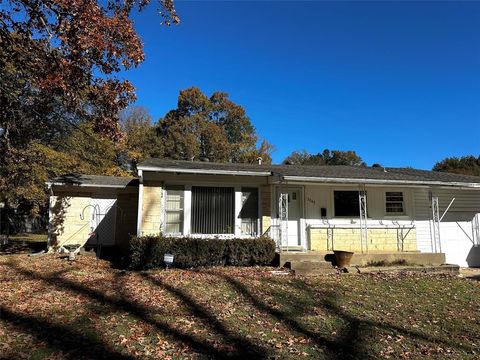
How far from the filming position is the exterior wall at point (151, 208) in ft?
40.7

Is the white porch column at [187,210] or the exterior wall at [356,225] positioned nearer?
the white porch column at [187,210]

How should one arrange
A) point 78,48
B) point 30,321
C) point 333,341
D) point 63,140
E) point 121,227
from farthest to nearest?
point 63,140 → point 121,227 → point 78,48 → point 30,321 → point 333,341

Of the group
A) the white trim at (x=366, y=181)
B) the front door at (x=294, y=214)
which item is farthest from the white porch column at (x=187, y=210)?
the front door at (x=294, y=214)

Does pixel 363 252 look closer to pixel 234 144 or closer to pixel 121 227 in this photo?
pixel 121 227

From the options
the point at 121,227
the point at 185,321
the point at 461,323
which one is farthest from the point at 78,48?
the point at 121,227

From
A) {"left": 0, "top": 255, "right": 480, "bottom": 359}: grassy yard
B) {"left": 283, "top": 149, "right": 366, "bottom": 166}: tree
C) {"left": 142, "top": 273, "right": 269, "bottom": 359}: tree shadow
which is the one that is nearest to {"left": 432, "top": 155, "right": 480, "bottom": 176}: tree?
{"left": 283, "top": 149, "right": 366, "bottom": 166}: tree

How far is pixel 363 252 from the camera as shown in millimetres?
13078

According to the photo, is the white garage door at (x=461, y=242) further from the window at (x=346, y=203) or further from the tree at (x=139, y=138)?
the tree at (x=139, y=138)

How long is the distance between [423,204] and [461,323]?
8.06m

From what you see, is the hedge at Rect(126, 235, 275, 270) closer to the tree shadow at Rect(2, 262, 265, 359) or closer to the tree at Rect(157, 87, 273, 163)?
the tree shadow at Rect(2, 262, 265, 359)

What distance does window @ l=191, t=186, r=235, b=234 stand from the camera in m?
12.8

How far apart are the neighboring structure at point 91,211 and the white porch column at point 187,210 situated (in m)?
3.84

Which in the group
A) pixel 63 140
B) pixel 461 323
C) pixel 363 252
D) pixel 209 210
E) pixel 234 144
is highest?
pixel 234 144

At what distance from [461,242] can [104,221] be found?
14.6 meters
